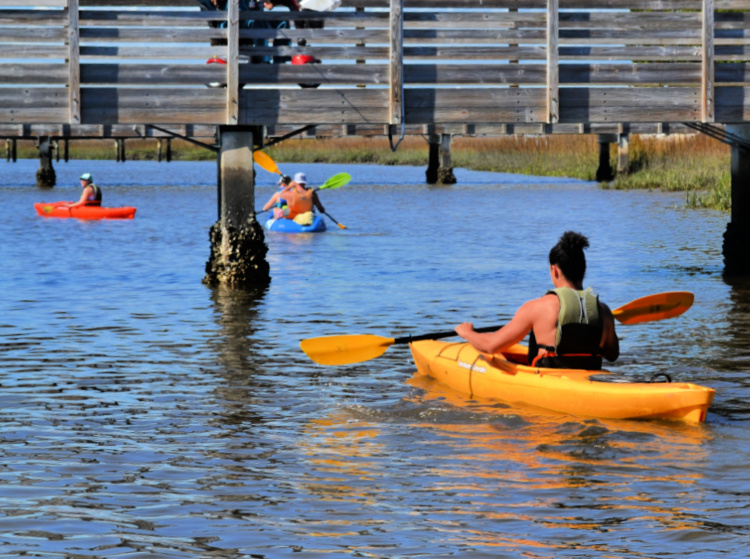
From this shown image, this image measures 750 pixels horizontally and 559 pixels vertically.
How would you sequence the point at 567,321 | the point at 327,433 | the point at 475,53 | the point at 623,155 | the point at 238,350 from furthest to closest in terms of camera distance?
the point at 623,155 → the point at 475,53 → the point at 238,350 → the point at 567,321 → the point at 327,433

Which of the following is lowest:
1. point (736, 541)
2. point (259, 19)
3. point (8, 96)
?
point (736, 541)

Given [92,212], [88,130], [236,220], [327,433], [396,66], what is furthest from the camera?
[88,130]

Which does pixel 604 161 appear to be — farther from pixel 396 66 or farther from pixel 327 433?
pixel 327 433

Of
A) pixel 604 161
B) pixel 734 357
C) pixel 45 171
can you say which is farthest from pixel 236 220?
pixel 45 171

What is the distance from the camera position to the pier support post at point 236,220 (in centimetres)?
1315

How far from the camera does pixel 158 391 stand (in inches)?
334

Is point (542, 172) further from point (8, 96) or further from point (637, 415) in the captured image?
point (637, 415)

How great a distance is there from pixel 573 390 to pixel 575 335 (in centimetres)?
34

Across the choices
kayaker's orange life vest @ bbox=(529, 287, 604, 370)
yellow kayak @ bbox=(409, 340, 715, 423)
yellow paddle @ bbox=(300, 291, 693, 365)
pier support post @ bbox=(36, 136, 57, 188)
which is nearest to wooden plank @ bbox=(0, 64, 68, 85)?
yellow paddle @ bbox=(300, 291, 693, 365)

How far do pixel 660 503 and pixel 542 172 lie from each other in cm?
4168

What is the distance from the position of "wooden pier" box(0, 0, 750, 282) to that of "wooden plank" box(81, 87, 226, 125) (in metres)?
0.01

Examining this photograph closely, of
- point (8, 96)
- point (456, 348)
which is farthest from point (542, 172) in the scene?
point (456, 348)

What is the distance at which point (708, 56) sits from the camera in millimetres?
12906

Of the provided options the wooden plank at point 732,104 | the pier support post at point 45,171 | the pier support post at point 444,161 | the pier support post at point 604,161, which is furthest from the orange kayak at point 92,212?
the pier support post at point 604,161
